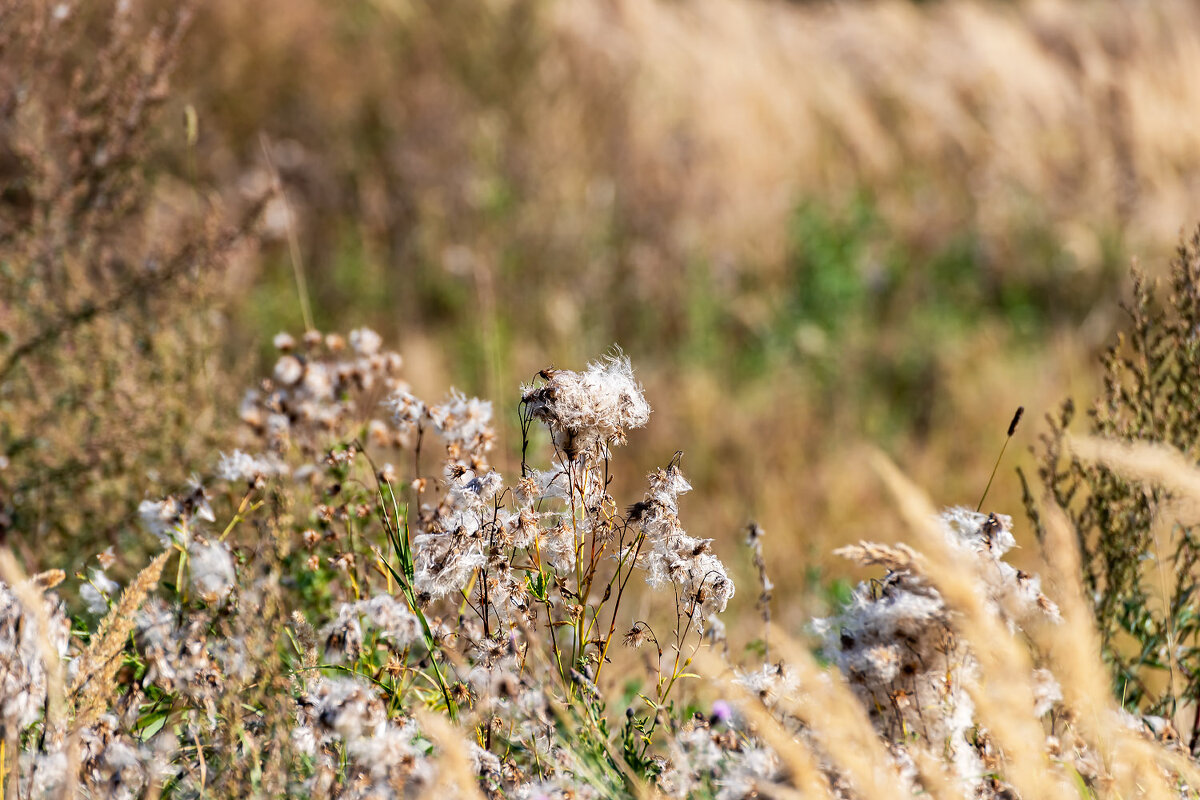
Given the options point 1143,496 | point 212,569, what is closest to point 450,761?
point 212,569

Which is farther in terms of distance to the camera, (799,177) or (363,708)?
(799,177)

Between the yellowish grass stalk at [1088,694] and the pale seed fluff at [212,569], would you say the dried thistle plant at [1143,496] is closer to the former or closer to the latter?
the yellowish grass stalk at [1088,694]

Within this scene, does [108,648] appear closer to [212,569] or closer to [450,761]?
[212,569]

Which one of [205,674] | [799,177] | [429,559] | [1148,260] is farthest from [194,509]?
[799,177]

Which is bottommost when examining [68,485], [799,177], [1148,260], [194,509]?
[194,509]

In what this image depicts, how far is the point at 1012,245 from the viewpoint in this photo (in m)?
6.31

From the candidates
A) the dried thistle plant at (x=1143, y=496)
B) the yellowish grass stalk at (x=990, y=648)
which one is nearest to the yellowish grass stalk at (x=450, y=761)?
the yellowish grass stalk at (x=990, y=648)

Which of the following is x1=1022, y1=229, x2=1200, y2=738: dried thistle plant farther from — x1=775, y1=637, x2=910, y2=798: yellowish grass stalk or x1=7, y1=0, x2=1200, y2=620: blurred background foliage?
x1=7, y1=0, x2=1200, y2=620: blurred background foliage

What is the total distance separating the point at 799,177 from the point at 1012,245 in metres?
1.62

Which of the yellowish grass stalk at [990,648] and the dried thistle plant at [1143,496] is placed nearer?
the yellowish grass stalk at [990,648]

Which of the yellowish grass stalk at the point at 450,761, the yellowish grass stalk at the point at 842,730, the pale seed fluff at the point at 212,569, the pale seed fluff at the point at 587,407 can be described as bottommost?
the yellowish grass stalk at the point at 450,761

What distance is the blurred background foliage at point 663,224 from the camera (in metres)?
3.52

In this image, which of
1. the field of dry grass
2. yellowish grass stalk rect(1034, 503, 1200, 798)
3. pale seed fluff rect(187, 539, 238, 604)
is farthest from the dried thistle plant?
pale seed fluff rect(187, 539, 238, 604)

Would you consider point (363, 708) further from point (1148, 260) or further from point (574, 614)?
point (1148, 260)
